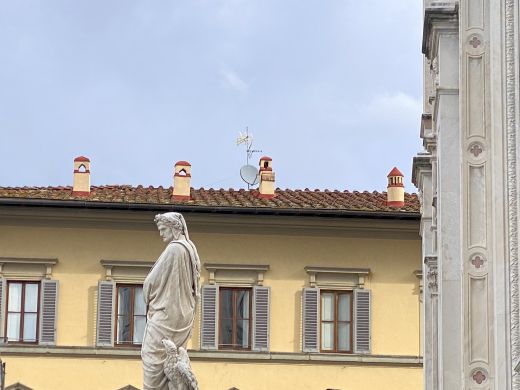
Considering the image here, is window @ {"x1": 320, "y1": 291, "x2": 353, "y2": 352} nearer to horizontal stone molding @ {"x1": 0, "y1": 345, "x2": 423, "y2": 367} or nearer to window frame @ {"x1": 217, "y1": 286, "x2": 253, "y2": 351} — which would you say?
horizontal stone molding @ {"x1": 0, "y1": 345, "x2": 423, "y2": 367}

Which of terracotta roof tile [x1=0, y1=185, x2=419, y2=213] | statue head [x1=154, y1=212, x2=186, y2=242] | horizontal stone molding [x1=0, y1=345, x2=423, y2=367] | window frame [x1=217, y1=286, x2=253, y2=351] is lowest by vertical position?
statue head [x1=154, y1=212, x2=186, y2=242]

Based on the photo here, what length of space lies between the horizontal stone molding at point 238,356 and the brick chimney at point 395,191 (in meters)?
3.98

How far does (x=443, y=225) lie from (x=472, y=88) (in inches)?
71.1

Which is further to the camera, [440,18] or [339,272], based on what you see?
[339,272]

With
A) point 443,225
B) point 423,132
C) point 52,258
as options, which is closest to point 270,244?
point 52,258

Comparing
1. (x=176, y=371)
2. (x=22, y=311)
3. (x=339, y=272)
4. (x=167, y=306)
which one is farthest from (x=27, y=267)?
(x=176, y=371)

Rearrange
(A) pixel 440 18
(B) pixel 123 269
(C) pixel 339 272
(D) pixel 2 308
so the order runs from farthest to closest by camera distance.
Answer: (C) pixel 339 272 → (B) pixel 123 269 → (D) pixel 2 308 → (A) pixel 440 18

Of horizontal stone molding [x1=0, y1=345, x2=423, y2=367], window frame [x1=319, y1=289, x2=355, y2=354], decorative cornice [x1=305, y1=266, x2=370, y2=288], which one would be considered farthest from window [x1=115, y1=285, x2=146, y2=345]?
window frame [x1=319, y1=289, x2=355, y2=354]

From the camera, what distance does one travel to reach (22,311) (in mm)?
48594

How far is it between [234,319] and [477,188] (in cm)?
2768

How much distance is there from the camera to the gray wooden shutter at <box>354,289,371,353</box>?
49.3 m

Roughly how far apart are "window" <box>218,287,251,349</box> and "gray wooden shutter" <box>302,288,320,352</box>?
140 cm

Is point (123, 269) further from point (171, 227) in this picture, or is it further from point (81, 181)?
point (171, 227)

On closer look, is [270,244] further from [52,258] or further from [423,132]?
[423,132]
